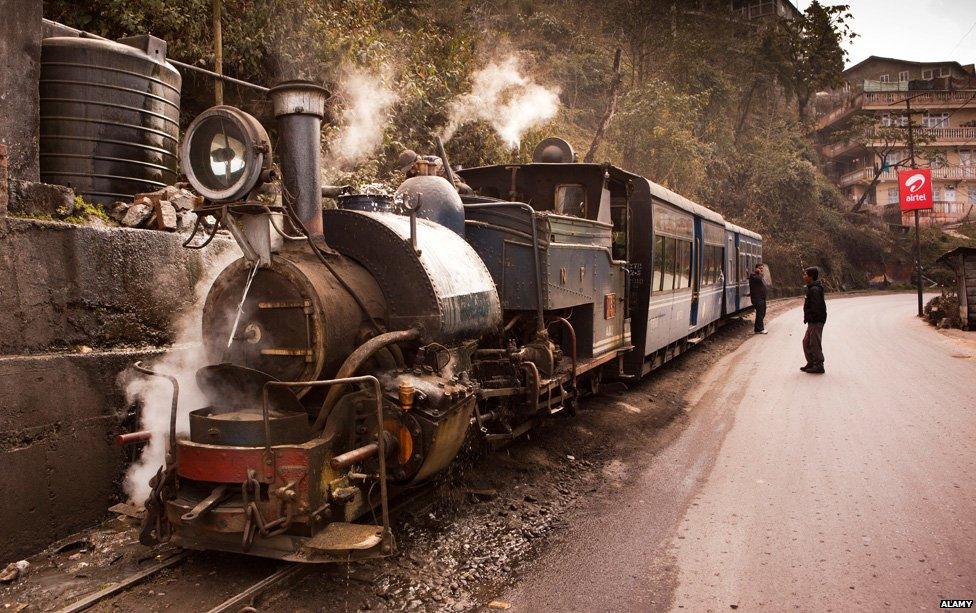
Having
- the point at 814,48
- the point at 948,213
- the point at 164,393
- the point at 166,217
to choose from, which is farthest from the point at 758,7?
the point at 164,393

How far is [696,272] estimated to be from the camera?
12531 mm

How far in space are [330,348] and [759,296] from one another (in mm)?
16244

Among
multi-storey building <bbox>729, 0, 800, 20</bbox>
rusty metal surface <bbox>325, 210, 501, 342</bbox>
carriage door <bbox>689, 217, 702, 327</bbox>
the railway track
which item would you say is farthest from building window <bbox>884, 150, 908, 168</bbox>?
the railway track

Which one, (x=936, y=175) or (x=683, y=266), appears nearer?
(x=683, y=266)

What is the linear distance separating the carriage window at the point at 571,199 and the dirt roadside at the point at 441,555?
249cm

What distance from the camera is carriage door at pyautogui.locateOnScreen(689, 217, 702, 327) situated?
12.3m

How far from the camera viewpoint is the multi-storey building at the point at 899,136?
4356 centimetres

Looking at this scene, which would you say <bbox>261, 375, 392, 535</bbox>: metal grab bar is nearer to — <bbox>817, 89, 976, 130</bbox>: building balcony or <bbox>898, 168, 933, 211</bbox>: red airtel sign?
<bbox>898, 168, 933, 211</bbox>: red airtel sign

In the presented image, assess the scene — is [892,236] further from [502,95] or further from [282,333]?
[282,333]

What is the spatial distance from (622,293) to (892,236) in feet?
136

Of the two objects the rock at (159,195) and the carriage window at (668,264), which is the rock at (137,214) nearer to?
the rock at (159,195)

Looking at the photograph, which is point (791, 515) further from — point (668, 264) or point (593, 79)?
point (593, 79)

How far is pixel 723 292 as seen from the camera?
16141 millimetres

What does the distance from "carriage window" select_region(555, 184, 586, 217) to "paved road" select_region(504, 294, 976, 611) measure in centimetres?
278
